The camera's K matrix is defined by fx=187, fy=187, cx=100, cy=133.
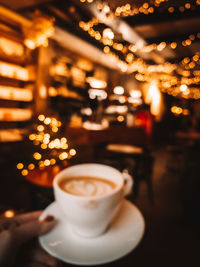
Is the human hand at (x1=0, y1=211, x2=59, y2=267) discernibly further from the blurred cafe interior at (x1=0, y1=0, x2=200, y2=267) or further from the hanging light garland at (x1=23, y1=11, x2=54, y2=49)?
the hanging light garland at (x1=23, y1=11, x2=54, y2=49)

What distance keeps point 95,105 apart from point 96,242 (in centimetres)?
129

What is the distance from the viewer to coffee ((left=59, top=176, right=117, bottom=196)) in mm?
589

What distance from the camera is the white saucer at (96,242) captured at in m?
0.48

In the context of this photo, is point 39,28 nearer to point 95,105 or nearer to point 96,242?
point 95,105

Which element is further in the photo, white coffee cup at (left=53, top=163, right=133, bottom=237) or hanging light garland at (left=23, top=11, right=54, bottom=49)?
hanging light garland at (left=23, top=11, right=54, bottom=49)

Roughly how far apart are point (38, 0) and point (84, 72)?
3199 mm

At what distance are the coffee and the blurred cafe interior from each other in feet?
0.44

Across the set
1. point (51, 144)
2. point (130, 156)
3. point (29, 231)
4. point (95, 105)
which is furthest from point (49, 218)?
point (130, 156)

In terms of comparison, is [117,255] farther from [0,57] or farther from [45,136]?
[0,57]

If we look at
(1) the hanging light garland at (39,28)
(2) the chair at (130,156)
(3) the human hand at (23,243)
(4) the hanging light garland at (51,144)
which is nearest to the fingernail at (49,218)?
(3) the human hand at (23,243)

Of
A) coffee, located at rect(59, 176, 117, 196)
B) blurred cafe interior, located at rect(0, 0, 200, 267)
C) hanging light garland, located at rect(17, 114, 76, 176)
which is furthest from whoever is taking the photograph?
blurred cafe interior, located at rect(0, 0, 200, 267)

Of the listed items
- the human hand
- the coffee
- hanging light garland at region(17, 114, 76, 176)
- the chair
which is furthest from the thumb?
the chair

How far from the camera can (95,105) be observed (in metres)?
1.70

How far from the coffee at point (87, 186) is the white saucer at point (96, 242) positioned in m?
0.10
